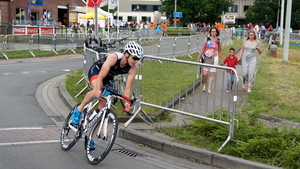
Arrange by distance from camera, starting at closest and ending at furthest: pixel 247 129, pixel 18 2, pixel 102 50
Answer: pixel 247 129 → pixel 102 50 → pixel 18 2

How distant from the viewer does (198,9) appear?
88062mm

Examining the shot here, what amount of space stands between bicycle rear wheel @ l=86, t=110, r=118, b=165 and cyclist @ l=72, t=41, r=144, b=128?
275 millimetres

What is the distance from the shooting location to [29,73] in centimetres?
1717

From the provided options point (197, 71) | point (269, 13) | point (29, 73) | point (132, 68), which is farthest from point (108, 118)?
point (269, 13)

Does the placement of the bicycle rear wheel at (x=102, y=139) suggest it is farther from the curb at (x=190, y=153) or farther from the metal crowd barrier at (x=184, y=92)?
the metal crowd barrier at (x=184, y=92)

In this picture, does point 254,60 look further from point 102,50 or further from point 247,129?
point 247,129

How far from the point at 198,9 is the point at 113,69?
83539 millimetres

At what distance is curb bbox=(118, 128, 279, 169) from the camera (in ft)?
20.4

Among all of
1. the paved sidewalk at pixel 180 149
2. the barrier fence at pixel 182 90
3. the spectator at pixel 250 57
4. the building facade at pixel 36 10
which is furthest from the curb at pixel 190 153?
the building facade at pixel 36 10

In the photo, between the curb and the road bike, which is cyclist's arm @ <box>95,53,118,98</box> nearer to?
the road bike

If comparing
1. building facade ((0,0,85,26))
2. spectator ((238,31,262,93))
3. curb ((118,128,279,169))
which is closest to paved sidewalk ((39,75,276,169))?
curb ((118,128,279,169))

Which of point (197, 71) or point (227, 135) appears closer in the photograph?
point (227, 135)

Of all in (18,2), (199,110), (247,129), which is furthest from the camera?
(18,2)

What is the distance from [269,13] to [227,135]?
90054mm
